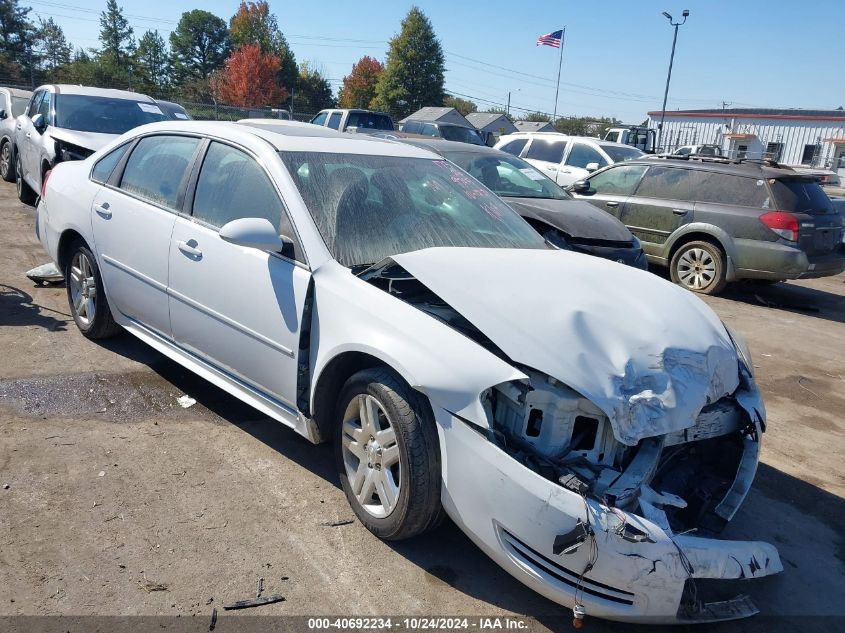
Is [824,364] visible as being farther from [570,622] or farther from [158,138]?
[158,138]

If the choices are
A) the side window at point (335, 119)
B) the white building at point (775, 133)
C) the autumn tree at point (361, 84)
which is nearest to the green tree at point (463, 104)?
the autumn tree at point (361, 84)

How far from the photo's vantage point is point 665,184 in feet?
30.7

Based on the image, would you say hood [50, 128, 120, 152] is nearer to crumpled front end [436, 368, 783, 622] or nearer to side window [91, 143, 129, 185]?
side window [91, 143, 129, 185]

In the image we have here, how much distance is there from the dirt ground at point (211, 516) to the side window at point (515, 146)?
9.15 m

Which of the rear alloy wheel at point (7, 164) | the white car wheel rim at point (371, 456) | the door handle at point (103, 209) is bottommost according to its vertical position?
the white car wheel rim at point (371, 456)

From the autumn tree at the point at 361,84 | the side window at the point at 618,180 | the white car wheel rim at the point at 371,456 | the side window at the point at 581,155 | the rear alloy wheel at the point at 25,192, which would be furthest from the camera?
the autumn tree at the point at 361,84

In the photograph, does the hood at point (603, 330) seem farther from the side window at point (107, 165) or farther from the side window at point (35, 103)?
the side window at point (35, 103)

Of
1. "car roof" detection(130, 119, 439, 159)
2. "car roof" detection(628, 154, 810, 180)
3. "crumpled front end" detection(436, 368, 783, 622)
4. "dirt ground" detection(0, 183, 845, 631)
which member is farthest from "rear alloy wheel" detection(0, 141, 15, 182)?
"crumpled front end" detection(436, 368, 783, 622)

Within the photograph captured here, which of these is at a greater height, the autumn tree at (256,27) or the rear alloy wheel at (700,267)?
the autumn tree at (256,27)

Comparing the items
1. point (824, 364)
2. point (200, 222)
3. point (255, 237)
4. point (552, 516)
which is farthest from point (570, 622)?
point (824, 364)

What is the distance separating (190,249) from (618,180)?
301 inches

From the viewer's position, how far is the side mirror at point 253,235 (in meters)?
3.12

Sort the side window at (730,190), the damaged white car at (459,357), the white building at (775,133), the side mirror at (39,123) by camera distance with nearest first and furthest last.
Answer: the damaged white car at (459,357)
the side window at (730,190)
the side mirror at (39,123)
the white building at (775,133)

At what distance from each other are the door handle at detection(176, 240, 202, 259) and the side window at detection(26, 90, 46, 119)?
8.24 meters
